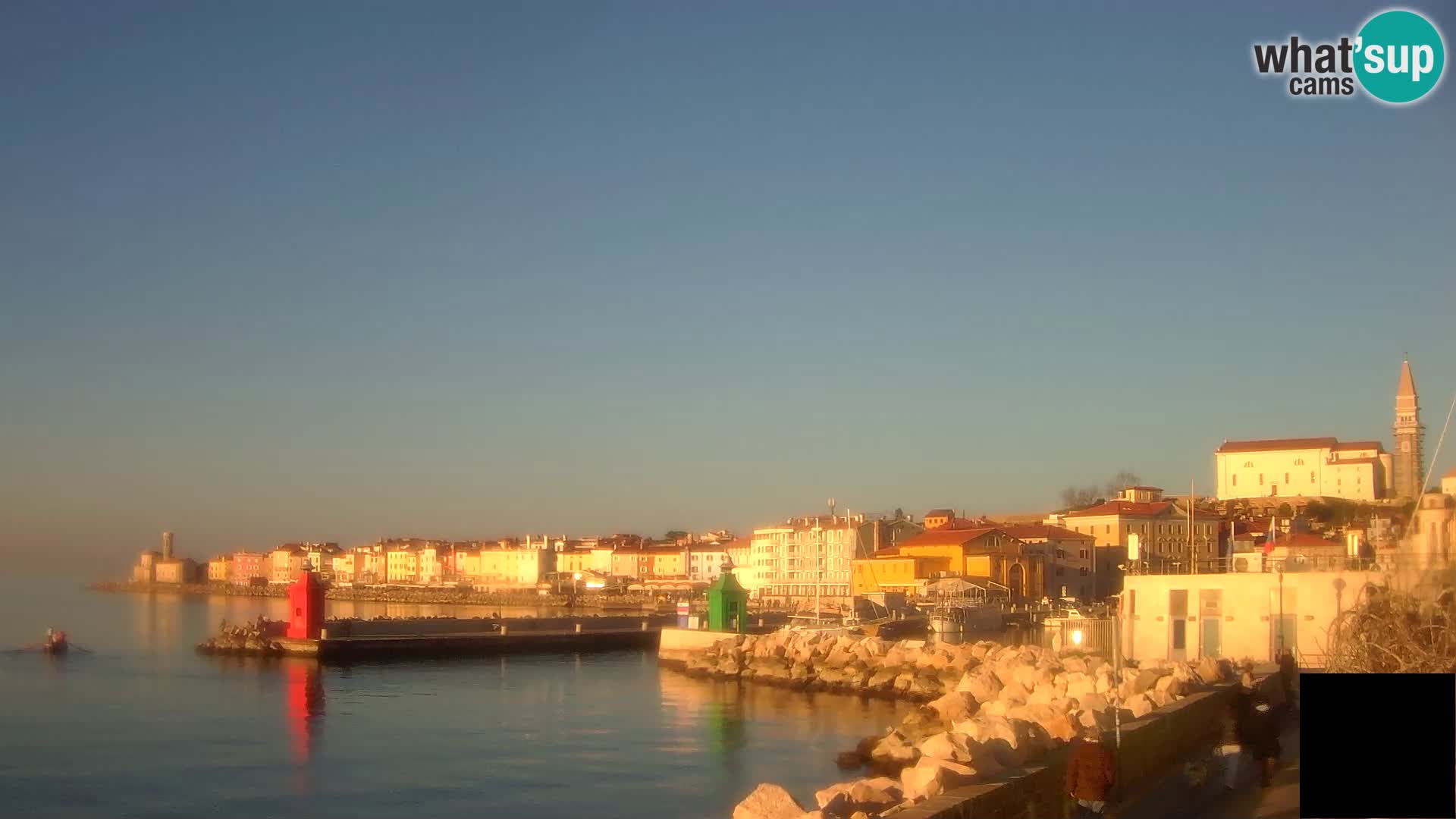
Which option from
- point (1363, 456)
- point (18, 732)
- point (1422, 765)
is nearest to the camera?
point (1422, 765)

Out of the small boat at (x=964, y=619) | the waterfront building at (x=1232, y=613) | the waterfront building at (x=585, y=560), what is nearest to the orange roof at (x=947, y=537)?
the small boat at (x=964, y=619)

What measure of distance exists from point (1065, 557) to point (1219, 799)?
57.6 metres

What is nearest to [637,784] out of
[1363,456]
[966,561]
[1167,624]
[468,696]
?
[1167,624]

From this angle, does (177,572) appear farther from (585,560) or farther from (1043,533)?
(1043,533)

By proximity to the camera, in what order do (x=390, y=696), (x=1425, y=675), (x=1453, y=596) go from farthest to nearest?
(x=390, y=696), (x=1453, y=596), (x=1425, y=675)

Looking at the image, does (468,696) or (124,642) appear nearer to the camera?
(468,696)

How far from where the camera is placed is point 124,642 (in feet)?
165

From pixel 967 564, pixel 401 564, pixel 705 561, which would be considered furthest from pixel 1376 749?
pixel 401 564

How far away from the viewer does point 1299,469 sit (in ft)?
243

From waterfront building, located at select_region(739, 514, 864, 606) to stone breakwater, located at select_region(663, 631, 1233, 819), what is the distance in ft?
122

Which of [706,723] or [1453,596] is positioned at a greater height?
[1453,596]

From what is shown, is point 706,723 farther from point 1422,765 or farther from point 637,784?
point 1422,765

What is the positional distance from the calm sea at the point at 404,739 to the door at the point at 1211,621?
617 cm

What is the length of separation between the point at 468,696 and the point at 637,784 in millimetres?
12661
